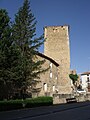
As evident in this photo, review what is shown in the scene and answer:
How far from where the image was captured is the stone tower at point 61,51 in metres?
55.4

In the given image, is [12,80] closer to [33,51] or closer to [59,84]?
[33,51]

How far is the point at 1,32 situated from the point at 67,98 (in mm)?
17066

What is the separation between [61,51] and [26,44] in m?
22.2

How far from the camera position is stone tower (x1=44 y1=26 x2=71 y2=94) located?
55375 mm

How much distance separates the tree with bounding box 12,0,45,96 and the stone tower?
18735 millimetres

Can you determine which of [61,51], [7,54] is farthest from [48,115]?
[61,51]

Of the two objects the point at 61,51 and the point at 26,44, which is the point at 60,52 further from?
the point at 26,44

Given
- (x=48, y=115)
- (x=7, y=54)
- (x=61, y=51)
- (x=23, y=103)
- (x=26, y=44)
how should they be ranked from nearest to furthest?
(x=48, y=115) → (x=23, y=103) → (x=7, y=54) → (x=26, y=44) → (x=61, y=51)

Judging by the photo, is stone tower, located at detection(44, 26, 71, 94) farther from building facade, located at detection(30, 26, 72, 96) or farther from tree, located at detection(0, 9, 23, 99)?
tree, located at detection(0, 9, 23, 99)

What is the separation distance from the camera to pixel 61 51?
55.8 meters

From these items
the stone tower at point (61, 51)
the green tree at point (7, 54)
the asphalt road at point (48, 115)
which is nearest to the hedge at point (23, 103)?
Answer: the asphalt road at point (48, 115)

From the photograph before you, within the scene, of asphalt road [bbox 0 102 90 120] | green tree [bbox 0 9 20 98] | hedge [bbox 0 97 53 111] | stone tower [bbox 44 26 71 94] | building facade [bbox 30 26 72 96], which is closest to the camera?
asphalt road [bbox 0 102 90 120]

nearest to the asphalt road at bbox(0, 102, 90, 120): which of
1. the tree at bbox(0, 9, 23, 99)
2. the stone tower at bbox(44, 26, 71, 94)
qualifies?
the tree at bbox(0, 9, 23, 99)

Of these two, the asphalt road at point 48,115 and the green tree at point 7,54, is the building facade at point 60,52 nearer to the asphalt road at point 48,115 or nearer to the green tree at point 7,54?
the green tree at point 7,54
